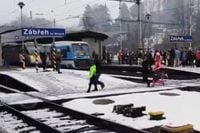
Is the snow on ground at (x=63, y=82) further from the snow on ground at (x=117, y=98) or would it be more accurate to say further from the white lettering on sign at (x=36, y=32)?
the white lettering on sign at (x=36, y=32)

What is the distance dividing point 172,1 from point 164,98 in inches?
5111

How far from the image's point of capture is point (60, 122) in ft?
42.4

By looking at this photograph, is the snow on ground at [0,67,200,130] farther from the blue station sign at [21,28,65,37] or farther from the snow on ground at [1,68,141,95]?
the blue station sign at [21,28,65,37]

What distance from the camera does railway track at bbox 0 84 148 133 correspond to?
37.9ft

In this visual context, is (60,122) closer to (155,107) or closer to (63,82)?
(155,107)

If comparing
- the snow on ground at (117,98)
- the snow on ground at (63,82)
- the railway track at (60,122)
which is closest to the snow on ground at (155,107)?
the snow on ground at (117,98)

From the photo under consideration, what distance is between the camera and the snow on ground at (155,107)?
488 inches

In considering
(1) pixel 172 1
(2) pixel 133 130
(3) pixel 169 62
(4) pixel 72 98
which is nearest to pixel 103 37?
(3) pixel 169 62

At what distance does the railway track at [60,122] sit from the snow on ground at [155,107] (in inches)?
22.8

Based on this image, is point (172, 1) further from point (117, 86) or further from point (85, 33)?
point (117, 86)

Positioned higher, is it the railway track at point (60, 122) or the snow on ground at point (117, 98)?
the snow on ground at point (117, 98)

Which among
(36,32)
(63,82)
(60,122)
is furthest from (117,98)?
(36,32)

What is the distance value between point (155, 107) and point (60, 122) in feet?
12.6

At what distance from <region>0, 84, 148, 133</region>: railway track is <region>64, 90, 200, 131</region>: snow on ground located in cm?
58
